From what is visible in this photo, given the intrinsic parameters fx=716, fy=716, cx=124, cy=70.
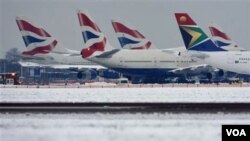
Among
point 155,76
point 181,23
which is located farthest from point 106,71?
point 181,23

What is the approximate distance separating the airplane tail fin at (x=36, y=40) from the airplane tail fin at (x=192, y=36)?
136 ft

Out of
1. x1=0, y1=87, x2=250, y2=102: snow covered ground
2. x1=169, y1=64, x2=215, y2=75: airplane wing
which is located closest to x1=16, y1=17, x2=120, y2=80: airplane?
x1=169, y1=64, x2=215, y2=75: airplane wing

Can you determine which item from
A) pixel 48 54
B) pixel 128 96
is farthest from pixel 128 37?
pixel 128 96

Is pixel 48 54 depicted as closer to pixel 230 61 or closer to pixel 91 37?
pixel 91 37

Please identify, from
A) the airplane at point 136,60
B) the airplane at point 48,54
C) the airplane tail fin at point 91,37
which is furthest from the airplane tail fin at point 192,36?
the airplane at point 48,54

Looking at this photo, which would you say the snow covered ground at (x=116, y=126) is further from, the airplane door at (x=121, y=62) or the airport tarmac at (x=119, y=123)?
the airplane door at (x=121, y=62)

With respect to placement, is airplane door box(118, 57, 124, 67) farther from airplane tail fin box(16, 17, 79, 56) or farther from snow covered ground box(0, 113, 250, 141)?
snow covered ground box(0, 113, 250, 141)

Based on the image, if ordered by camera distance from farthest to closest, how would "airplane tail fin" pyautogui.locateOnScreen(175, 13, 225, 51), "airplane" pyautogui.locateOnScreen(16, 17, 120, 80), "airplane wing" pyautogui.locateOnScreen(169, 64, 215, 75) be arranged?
"airplane" pyautogui.locateOnScreen(16, 17, 120, 80) < "airplane wing" pyautogui.locateOnScreen(169, 64, 215, 75) < "airplane tail fin" pyautogui.locateOnScreen(175, 13, 225, 51)

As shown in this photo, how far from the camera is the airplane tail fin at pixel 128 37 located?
16725 centimetres

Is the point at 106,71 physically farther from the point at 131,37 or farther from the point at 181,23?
the point at 181,23

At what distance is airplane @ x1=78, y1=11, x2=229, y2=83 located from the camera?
138875 mm

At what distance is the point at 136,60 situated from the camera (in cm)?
14212

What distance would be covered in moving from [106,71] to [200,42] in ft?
129

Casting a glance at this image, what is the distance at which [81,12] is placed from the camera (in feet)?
449
